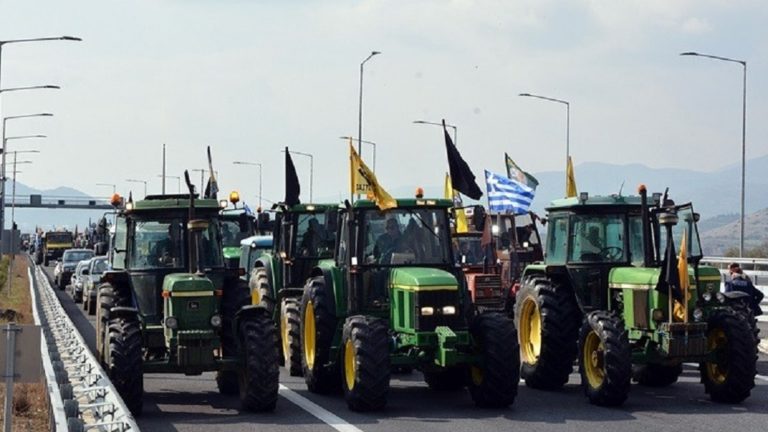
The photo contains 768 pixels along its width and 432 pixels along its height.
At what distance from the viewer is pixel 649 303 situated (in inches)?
683

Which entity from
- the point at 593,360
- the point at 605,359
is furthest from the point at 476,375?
the point at 605,359

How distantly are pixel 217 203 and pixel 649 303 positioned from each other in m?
5.51

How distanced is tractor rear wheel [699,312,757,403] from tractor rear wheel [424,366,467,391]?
3140mm

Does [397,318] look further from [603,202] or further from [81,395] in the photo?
[81,395]

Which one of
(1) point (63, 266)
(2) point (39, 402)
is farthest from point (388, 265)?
(1) point (63, 266)

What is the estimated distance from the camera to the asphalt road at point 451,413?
50.0 feet

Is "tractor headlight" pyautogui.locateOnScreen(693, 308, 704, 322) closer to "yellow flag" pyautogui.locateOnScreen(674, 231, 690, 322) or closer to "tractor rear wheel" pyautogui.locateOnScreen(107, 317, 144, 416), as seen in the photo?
"yellow flag" pyautogui.locateOnScreen(674, 231, 690, 322)

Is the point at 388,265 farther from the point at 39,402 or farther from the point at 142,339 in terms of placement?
the point at 39,402

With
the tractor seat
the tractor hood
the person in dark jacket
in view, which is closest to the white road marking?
the tractor hood

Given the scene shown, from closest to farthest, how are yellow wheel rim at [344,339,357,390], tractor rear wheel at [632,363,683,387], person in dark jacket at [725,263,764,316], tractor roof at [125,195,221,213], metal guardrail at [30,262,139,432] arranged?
metal guardrail at [30,262,139,432]
yellow wheel rim at [344,339,357,390]
tractor roof at [125,195,221,213]
tractor rear wheel at [632,363,683,387]
person in dark jacket at [725,263,764,316]

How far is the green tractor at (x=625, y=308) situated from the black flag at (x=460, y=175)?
41.7 inches

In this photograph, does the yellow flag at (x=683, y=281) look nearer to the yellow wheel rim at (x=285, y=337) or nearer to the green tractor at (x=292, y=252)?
the yellow wheel rim at (x=285, y=337)

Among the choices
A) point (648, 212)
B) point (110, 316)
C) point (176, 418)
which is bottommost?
point (176, 418)

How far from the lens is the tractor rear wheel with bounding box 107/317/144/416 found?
52.4 ft
